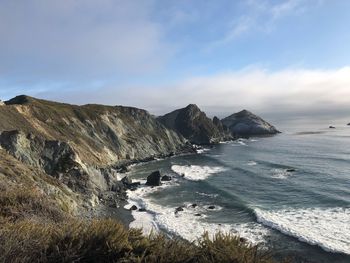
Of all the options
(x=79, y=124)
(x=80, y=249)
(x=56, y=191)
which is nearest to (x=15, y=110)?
(x=79, y=124)

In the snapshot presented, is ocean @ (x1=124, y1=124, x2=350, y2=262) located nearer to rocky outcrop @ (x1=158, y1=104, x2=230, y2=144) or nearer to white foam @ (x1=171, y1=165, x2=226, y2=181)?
white foam @ (x1=171, y1=165, x2=226, y2=181)

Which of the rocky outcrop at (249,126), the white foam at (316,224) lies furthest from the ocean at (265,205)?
the rocky outcrop at (249,126)

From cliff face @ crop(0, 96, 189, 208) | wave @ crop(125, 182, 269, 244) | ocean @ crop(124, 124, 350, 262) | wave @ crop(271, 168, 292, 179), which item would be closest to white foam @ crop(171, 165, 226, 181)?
ocean @ crop(124, 124, 350, 262)

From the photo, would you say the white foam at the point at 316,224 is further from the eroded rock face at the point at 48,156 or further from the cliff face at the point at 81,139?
the eroded rock face at the point at 48,156

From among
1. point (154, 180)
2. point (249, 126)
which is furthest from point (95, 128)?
point (249, 126)

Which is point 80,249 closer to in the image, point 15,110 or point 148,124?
point 15,110
